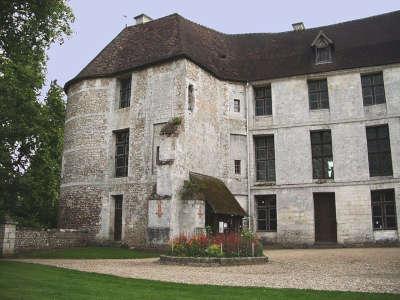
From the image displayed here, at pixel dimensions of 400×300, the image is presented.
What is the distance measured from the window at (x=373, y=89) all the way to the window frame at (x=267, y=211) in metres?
7.16

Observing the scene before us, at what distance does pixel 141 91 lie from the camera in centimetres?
2291

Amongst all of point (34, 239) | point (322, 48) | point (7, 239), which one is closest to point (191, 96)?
point (322, 48)

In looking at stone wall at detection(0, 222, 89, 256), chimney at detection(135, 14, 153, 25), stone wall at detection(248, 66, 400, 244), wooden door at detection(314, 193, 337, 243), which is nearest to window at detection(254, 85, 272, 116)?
stone wall at detection(248, 66, 400, 244)

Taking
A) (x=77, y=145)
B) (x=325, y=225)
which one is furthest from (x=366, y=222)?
(x=77, y=145)

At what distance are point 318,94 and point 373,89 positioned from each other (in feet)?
9.31

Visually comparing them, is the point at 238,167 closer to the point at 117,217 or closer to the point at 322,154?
the point at 322,154

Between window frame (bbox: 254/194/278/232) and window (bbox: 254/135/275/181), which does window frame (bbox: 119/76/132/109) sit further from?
window frame (bbox: 254/194/278/232)

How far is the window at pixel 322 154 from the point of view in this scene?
2348 cm

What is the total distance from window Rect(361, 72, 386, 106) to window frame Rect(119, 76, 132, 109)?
12.5 m

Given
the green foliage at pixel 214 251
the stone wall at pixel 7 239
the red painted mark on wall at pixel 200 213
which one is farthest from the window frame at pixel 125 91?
the green foliage at pixel 214 251

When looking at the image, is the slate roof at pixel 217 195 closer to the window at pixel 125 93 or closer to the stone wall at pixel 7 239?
the window at pixel 125 93

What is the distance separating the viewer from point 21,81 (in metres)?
25.0

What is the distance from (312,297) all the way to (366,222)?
16.0m

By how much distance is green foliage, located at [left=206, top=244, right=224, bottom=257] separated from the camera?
13.8 m
